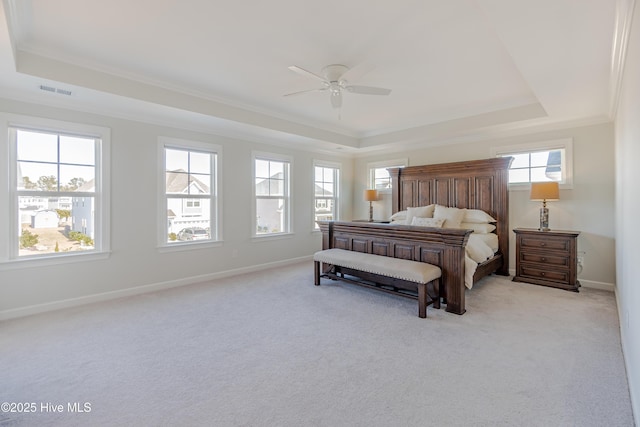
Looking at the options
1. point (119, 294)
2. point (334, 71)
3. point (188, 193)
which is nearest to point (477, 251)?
point (334, 71)

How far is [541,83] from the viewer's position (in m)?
3.09

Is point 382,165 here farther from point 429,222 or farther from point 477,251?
point 477,251

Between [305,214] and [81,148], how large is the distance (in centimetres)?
383

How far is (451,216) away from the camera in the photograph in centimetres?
502

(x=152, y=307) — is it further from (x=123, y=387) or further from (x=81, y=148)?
(x=81, y=148)

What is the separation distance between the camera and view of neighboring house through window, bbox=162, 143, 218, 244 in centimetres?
448

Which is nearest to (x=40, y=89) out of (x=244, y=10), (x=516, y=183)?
(x=244, y=10)

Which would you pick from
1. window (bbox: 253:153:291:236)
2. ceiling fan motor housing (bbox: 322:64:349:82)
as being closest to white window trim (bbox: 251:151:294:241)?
window (bbox: 253:153:291:236)

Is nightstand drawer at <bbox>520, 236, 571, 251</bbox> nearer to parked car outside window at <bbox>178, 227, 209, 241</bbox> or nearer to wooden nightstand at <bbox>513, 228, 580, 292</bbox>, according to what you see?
wooden nightstand at <bbox>513, 228, 580, 292</bbox>

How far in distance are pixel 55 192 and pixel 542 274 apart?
6.45 meters

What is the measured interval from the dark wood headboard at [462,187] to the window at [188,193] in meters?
3.58

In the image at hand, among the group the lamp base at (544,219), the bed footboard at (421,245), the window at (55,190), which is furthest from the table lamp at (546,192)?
the window at (55,190)

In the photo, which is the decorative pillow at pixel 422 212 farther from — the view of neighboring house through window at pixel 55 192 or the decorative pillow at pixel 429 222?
the view of neighboring house through window at pixel 55 192

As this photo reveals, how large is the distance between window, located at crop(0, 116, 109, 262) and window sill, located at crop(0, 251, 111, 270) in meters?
0.02
